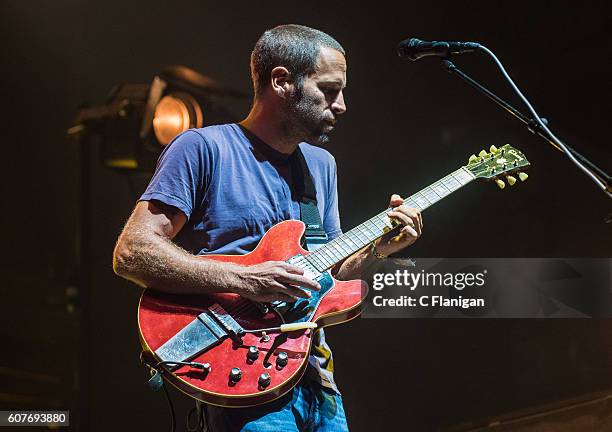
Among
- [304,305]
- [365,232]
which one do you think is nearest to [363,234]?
[365,232]

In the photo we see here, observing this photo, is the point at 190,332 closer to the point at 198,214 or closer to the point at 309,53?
the point at 198,214

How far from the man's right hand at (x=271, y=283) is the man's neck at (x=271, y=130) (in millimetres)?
486

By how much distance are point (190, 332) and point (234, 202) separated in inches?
17.5

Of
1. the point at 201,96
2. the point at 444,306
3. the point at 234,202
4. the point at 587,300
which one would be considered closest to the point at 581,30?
the point at 587,300

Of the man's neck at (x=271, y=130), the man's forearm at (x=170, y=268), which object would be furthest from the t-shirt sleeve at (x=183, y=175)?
the man's neck at (x=271, y=130)

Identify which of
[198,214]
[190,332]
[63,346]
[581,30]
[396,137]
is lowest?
[63,346]

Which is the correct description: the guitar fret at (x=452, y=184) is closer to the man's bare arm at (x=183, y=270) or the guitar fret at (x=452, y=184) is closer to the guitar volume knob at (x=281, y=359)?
the man's bare arm at (x=183, y=270)

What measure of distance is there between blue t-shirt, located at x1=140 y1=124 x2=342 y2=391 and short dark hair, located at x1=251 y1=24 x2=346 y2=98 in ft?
0.96

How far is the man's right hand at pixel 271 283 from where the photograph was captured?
2.01m

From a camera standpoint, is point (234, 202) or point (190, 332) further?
point (234, 202)

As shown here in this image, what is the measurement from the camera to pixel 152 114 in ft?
9.64

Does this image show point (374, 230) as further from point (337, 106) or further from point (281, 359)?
point (281, 359)

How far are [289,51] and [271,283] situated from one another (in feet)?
2.70

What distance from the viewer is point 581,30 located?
318 centimetres
